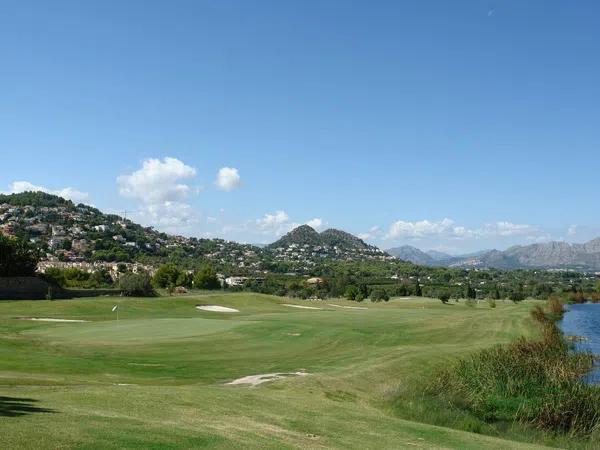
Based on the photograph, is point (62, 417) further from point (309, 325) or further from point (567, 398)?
point (309, 325)

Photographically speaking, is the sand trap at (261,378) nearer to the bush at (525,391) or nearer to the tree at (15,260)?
the bush at (525,391)

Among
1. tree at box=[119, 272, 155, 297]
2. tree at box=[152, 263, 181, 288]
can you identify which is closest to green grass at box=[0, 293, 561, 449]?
tree at box=[119, 272, 155, 297]

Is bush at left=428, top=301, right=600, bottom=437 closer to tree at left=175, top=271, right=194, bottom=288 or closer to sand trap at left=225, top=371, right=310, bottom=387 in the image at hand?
sand trap at left=225, top=371, right=310, bottom=387

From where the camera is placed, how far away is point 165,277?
124750mm

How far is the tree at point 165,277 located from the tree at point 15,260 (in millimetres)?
34800

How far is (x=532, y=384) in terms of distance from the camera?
2633 cm

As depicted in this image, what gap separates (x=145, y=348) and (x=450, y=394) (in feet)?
60.7

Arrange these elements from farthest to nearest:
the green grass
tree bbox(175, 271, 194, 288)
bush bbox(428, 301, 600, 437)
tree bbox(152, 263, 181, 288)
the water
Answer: tree bbox(175, 271, 194, 288) → tree bbox(152, 263, 181, 288) → the water → bush bbox(428, 301, 600, 437) → the green grass

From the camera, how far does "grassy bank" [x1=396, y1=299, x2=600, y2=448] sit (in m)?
21.5

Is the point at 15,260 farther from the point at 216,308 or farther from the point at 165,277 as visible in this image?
the point at 165,277

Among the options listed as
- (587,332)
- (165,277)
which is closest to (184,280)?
(165,277)

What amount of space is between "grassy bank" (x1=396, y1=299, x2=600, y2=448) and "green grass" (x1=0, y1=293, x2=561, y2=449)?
0.65 meters

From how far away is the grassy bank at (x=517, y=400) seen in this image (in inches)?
848

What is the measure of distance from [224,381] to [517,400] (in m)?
12.2
